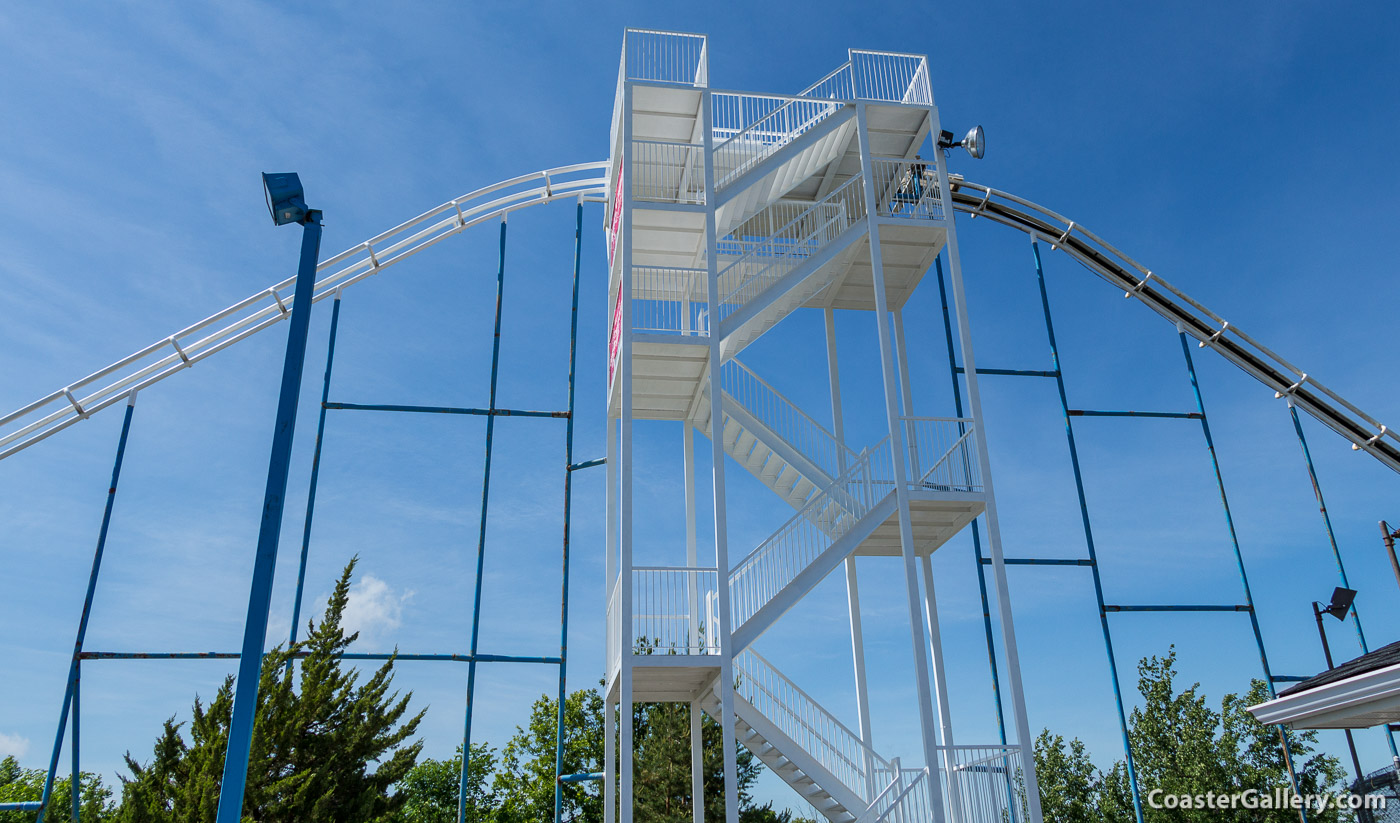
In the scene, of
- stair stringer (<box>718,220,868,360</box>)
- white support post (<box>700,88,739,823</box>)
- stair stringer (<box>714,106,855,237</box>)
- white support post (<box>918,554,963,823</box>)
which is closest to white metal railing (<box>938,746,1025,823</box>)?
white support post (<box>918,554,963,823</box>)

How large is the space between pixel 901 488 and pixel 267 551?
857cm

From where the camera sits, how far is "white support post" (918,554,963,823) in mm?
12383

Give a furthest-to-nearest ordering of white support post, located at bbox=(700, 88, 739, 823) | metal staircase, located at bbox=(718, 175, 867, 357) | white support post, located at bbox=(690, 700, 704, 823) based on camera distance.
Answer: metal staircase, located at bbox=(718, 175, 867, 357) → white support post, located at bbox=(690, 700, 704, 823) → white support post, located at bbox=(700, 88, 739, 823)

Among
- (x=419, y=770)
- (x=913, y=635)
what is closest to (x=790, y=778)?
(x=913, y=635)

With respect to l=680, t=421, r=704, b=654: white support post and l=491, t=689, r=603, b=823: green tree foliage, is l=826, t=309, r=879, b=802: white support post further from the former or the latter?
l=491, t=689, r=603, b=823: green tree foliage

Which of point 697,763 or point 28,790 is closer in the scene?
point 697,763

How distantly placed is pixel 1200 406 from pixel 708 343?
11.2 m

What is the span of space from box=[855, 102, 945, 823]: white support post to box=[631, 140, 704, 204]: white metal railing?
262 centimetres

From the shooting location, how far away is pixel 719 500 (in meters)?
12.7

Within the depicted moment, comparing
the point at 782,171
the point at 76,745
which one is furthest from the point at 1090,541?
the point at 76,745

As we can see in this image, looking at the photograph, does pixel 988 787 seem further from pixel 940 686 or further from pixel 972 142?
A: pixel 972 142

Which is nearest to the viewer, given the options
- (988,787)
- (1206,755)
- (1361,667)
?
(1361,667)

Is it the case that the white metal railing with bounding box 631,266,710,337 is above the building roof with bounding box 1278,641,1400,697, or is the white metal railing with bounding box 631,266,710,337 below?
above

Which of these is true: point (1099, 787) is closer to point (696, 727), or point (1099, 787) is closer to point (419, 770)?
point (696, 727)
